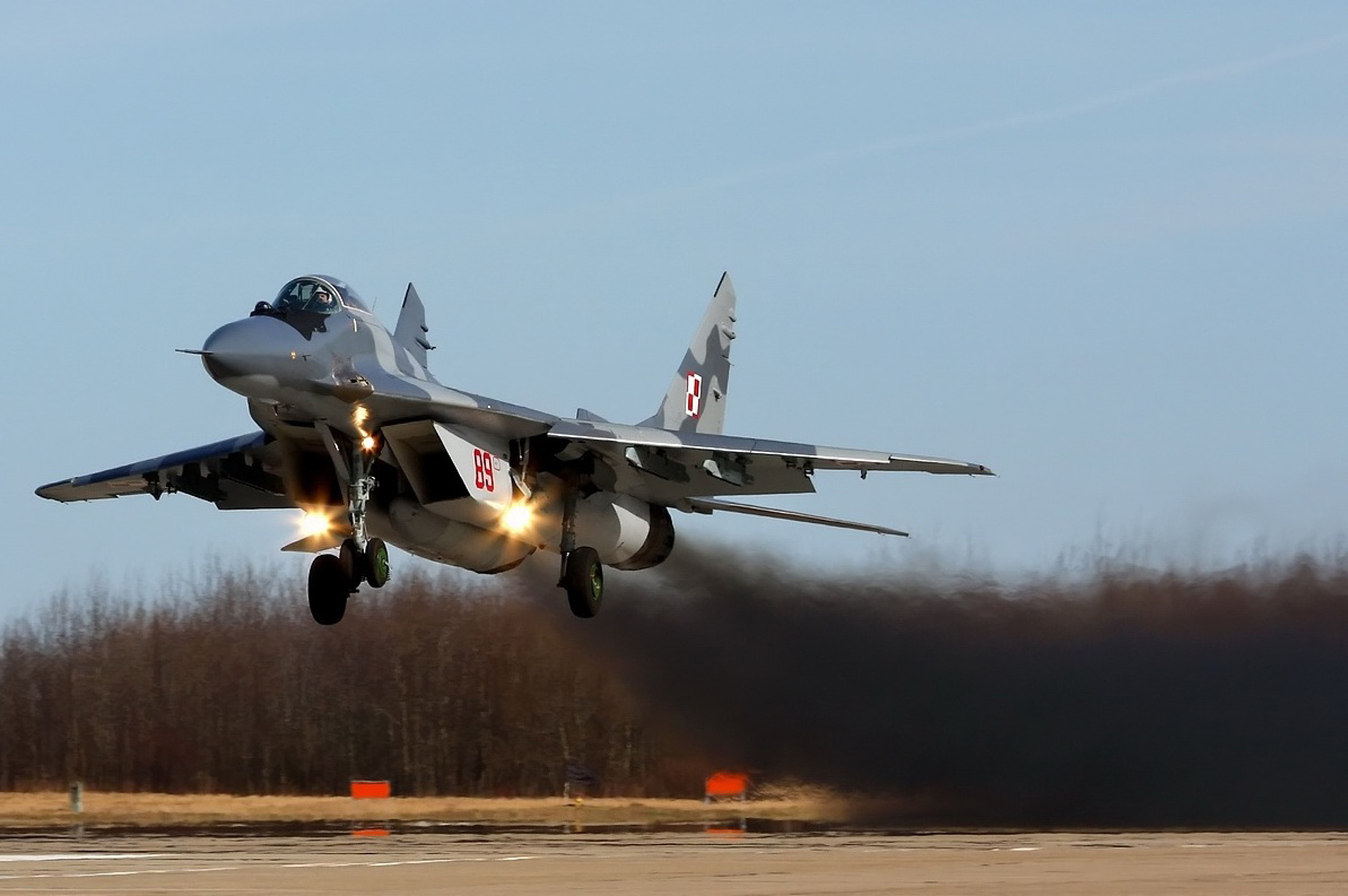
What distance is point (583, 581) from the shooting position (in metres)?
23.8

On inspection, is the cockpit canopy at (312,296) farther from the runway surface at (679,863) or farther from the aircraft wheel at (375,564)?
the runway surface at (679,863)

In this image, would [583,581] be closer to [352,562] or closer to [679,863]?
[352,562]

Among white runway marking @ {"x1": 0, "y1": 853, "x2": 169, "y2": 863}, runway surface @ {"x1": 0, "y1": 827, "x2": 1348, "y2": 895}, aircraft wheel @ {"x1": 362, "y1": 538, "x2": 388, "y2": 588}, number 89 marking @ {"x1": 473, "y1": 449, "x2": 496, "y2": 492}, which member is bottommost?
runway surface @ {"x1": 0, "y1": 827, "x2": 1348, "y2": 895}

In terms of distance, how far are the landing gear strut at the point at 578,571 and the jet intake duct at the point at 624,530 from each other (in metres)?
0.15

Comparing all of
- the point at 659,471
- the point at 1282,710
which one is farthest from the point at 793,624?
the point at 1282,710

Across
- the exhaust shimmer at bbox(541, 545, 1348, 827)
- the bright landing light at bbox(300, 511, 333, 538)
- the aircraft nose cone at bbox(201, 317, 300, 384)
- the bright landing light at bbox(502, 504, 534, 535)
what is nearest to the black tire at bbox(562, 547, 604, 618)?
the bright landing light at bbox(502, 504, 534, 535)

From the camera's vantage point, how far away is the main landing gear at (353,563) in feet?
68.1

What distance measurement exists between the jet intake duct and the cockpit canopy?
464 centimetres

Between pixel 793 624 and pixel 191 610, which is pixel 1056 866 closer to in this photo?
pixel 793 624

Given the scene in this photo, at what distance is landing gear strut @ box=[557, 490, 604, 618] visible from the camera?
2388 cm

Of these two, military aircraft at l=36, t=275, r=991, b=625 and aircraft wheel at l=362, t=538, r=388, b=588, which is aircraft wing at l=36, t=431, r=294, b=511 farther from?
aircraft wheel at l=362, t=538, r=388, b=588

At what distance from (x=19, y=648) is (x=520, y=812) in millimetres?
24538

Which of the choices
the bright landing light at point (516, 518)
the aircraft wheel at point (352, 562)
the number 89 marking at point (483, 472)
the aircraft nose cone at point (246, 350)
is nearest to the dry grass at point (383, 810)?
the bright landing light at point (516, 518)

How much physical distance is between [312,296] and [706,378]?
30.2 ft
